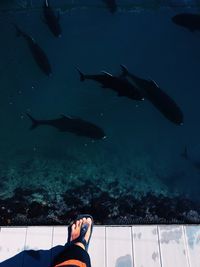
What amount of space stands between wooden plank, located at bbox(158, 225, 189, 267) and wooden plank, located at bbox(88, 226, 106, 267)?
2.53ft

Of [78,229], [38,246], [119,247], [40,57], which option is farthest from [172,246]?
[40,57]

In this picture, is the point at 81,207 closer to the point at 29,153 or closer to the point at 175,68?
the point at 29,153

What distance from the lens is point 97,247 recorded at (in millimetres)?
4438

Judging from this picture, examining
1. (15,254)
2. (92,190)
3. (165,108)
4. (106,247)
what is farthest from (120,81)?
(15,254)

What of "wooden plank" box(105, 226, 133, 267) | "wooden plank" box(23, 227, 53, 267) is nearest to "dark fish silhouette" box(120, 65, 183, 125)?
"wooden plank" box(105, 226, 133, 267)

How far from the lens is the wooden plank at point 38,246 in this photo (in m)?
4.31

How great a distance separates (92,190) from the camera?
5707mm

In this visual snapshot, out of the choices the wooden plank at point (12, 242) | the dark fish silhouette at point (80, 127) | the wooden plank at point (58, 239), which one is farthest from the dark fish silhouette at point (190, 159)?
the wooden plank at point (12, 242)

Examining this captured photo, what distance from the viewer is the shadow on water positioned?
4297mm

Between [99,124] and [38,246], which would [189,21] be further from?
[38,246]

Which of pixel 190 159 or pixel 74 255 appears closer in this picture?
pixel 74 255

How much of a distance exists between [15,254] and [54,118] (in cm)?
280

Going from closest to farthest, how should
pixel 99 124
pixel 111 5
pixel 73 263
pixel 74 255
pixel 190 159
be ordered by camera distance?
pixel 73 263, pixel 74 255, pixel 190 159, pixel 99 124, pixel 111 5

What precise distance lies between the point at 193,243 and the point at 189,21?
459cm
